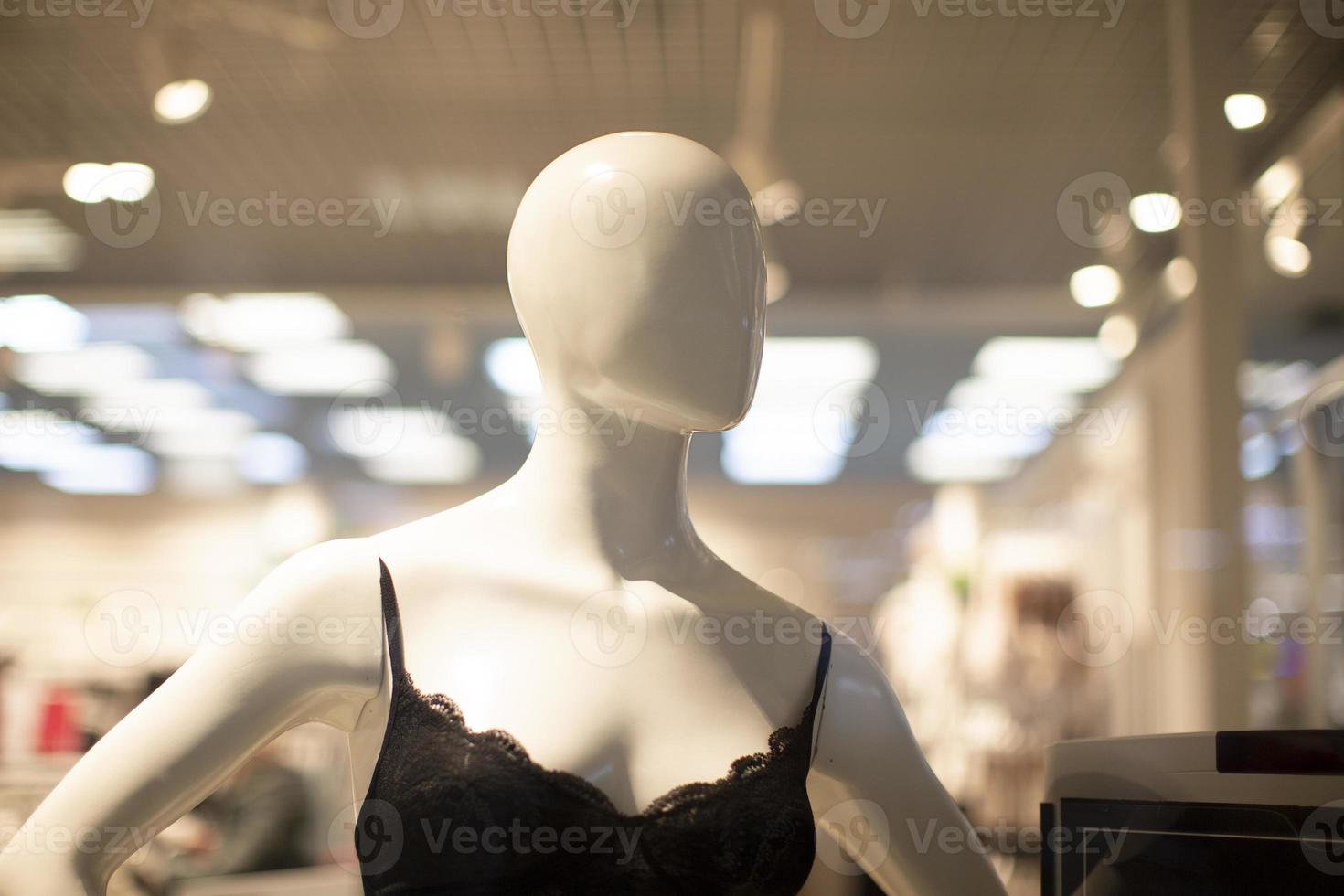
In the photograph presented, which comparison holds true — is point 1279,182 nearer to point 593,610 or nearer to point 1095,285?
point 1095,285

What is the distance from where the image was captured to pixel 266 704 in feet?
2.99

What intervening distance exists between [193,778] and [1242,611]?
2.48 meters

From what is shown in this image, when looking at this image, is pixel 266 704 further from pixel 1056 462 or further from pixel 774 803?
pixel 1056 462

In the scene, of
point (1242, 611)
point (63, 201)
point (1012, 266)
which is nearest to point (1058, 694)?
point (1242, 611)

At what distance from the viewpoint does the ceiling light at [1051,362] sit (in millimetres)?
4680

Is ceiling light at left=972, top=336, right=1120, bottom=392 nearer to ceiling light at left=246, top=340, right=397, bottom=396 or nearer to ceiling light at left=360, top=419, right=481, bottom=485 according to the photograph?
ceiling light at left=360, top=419, right=481, bottom=485

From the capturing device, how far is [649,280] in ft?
3.20

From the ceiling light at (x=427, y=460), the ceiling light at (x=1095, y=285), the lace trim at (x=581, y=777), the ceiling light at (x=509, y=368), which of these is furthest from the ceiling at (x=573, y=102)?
the lace trim at (x=581, y=777)

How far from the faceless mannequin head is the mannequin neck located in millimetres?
29

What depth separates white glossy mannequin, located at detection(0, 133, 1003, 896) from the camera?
2.95 feet

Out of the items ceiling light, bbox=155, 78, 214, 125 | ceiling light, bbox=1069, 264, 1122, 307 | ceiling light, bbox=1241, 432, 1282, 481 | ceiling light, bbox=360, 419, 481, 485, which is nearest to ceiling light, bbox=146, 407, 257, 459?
ceiling light, bbox=360, 419, 481, 485

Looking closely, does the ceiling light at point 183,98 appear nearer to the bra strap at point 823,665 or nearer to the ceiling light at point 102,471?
the ceiling light at point 102,471

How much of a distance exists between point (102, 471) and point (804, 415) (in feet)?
9.56

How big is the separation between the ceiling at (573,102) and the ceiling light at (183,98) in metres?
0.04
